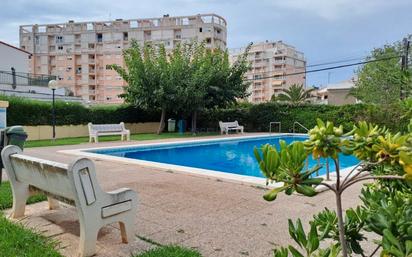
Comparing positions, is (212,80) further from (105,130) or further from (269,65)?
(269,65)

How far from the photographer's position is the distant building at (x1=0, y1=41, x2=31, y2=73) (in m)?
31.5

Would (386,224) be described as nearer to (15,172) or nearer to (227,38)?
(15,172)

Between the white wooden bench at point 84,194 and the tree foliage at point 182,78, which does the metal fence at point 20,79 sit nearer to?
the tree foliage at point 182,78

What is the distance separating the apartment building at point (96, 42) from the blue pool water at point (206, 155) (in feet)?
198

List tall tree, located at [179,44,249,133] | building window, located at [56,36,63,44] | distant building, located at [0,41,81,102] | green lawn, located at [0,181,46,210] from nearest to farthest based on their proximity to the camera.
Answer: green lawn, located at [0,181,46,210]
tall tree, located at [179,44,249,133]
distant building, located at [0,41,81,102]
building window, located at [56,36,63,44]

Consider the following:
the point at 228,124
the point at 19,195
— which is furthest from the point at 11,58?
the point at 19,195

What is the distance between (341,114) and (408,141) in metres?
21.9

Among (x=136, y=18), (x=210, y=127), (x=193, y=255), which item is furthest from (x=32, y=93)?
(x=136, y=18)

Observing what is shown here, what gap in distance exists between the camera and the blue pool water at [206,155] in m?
12.6

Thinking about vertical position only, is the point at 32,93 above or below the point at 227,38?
below

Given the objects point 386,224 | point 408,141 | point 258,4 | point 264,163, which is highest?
point 258,4

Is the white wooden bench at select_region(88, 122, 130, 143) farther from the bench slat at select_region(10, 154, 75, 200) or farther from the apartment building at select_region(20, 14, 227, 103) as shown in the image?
the apartment building at select_region(20, 14, 227, 103)

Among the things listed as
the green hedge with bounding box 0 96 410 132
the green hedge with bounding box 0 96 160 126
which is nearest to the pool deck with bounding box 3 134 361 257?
the green hedge with bounding box 0 96 410 132

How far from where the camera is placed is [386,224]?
1425 mm
